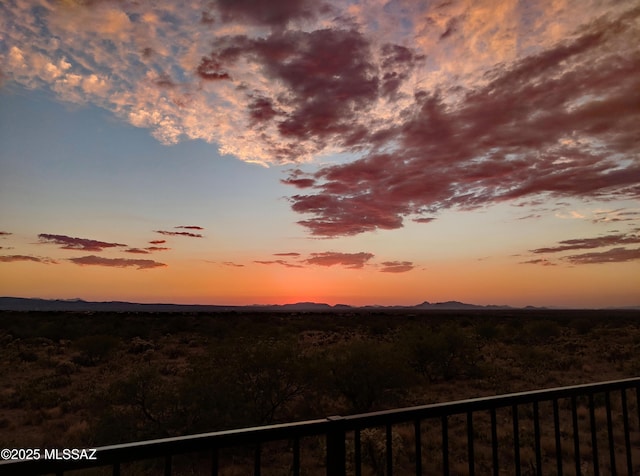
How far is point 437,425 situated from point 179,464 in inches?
287

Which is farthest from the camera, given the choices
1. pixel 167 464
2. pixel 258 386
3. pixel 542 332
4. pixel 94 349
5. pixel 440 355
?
pixel 542 332

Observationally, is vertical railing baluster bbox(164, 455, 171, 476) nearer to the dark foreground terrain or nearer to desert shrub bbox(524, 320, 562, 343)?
the dark foreground terrain

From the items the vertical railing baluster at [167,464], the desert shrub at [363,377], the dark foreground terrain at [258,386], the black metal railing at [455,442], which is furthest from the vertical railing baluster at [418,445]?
the desert shrub at [363,377]

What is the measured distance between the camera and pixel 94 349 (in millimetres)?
25438

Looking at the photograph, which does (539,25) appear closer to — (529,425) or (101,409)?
(529,425)

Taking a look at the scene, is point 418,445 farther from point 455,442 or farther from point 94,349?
point 94,349

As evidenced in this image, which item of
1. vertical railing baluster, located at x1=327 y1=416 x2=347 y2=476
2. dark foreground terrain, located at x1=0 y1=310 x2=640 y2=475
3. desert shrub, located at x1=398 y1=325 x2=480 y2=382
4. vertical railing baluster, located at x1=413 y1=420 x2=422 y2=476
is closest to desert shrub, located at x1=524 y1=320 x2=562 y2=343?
dark foreground terrain, located at x1=0 y1=310 x2=640 y2=475

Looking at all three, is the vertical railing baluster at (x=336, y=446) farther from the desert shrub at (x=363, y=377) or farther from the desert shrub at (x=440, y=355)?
the desert shrub at (x=440, y=355)

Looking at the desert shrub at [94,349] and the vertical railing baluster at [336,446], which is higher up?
the vertical railing baluster at [336,446]

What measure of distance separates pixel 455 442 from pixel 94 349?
2157 centimetres

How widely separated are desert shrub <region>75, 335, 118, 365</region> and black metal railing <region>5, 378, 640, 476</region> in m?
17.4

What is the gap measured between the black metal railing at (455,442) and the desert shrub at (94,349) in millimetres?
17408

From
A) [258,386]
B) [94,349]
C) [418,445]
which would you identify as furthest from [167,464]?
[94,349]

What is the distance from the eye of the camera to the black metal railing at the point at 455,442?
2.19 meters
